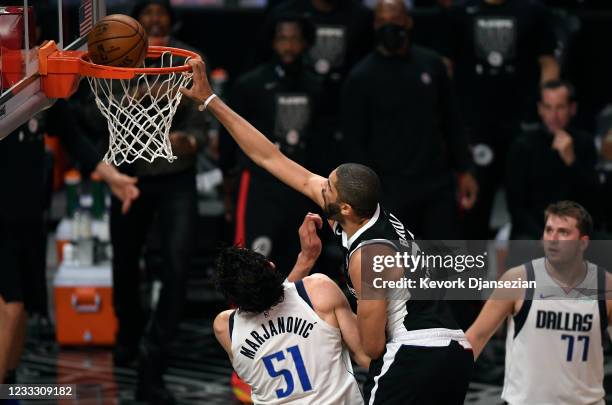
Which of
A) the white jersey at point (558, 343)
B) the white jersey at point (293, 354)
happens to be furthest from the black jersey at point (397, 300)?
the white jersey at point (558, 343)

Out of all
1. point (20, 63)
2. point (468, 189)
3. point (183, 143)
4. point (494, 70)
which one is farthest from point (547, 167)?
point (20, 63)

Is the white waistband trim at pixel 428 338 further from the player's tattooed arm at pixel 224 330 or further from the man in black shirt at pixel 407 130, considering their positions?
the man in black shirt at pixel 407 130

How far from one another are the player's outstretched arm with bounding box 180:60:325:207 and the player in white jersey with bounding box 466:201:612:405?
105cm

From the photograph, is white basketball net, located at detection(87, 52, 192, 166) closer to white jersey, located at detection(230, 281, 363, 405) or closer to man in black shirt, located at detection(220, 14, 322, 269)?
white jersey, located at detection(230, 281, 363, 405)

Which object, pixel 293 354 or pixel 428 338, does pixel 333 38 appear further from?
pixel 293 354

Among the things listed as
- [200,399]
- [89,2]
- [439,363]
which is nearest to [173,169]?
[200,399]

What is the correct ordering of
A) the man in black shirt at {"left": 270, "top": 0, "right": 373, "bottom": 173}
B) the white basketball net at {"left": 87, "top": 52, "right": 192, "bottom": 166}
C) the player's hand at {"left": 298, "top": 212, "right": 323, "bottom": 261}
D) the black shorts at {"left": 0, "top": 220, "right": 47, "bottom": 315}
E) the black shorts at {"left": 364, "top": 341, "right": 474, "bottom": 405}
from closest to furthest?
the black shorts at {"left": 364, "top": 341, "right": 474, "bottom": 405} < the player's hand at {"left": 298, "top": 212, "right": 323, "bottom": 261} < the white basketball net at {"left": 87, "top": 52, "right": 192, "bottom": 166} < the black shorts at {"left": 0, "top": 220, "right": 47, "bottom": 315} < the man in black shirt at {"left": 270, "top": 0, "right": 373, "bottom": 173}

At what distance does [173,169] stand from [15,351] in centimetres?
147

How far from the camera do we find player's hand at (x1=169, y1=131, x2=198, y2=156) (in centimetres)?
816

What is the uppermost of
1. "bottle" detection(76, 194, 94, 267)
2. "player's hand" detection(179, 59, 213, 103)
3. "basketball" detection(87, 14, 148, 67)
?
"basketball" detection(87, 14, 148, 67)

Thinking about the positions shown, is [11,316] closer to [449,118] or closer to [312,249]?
[312,249]

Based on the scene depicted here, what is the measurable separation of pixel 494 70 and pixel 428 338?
441 centimetres

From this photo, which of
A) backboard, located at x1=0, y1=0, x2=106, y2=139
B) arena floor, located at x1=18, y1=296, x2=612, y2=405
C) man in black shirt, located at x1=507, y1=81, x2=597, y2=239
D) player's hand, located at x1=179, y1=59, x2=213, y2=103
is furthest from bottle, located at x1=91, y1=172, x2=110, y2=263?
player's hand, located at x1=179, y1=59, x2=213, y2=103

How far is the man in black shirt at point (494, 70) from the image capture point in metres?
9.74
